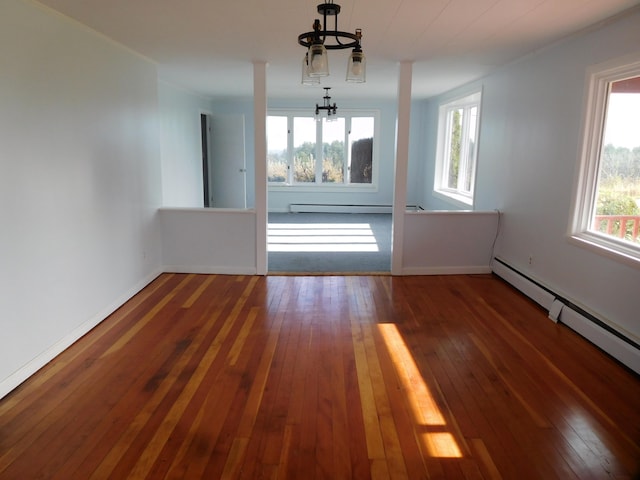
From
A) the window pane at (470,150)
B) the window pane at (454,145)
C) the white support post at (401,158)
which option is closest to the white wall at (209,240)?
the white support post at (401,158)

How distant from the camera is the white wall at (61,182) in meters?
2.73

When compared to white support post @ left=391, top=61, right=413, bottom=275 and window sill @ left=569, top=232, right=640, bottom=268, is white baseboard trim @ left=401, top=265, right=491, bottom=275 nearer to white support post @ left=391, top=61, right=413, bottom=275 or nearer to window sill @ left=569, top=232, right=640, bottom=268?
white support post @ left=391, top=61, right=413, bottom=275

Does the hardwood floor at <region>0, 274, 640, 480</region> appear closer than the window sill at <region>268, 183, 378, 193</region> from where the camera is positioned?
Yes

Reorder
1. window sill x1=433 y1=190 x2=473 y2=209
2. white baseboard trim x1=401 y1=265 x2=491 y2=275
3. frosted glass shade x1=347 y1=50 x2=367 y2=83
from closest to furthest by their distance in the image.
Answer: frosted glass shade x1=347 y1=50 x2=367 y2=83
white baseboard trim x1=401 y1=265 x2=491 y2=275
window sill x1=433 y1=190 x2=473 y2=209

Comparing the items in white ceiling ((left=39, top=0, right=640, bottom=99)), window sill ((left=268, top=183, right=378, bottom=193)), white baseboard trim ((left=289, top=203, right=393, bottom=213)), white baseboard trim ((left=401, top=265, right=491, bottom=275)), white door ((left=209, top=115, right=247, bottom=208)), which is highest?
white ceiling ((left=39, top=0, right=640, bottom=99))

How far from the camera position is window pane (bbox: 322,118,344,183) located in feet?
30.9

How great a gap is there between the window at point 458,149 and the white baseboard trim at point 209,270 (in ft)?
10.9

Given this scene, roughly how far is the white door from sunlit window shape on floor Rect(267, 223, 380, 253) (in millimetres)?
1054

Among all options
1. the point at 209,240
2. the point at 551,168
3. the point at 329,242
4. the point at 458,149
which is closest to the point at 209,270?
the point at 209,240

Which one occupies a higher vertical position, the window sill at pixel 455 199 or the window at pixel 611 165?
the window at pixel 611 165

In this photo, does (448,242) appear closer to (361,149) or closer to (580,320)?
(580,320)

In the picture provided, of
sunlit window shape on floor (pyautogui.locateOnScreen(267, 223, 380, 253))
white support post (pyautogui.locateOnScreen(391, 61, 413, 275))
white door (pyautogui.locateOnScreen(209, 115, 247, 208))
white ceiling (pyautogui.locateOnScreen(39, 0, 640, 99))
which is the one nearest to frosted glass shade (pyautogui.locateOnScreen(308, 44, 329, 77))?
white ceiling (pyautogui.locateOnScreen(39, 0, 640, 99))

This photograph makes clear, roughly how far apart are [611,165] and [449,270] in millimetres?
2152

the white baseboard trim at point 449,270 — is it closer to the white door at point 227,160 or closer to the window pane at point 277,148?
the white door at point 227,160
